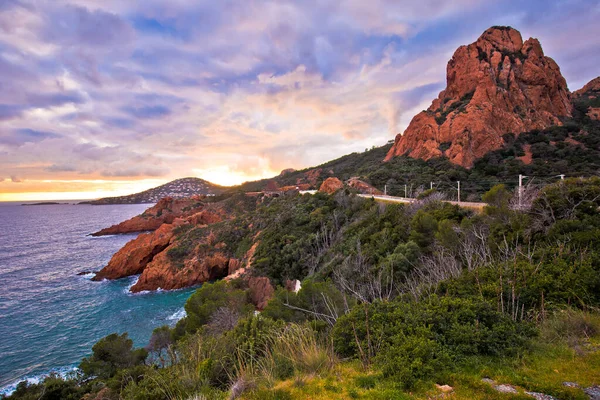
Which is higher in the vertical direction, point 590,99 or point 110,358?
point 590,99

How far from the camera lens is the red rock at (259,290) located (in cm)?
1788

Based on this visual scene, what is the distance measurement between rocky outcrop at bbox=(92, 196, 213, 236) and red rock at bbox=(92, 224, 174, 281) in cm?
2368

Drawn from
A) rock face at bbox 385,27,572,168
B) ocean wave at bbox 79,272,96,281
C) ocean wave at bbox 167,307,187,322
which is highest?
rock face at bbox 385,27,572,168

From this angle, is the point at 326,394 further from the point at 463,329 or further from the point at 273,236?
the point at 273,236

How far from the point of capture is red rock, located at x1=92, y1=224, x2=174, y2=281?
28.7 meters

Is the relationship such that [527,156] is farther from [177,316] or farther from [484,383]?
[177,316]

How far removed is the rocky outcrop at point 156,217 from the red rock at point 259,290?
4107 centimetres

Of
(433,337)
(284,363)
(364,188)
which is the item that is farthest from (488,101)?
(284,363)

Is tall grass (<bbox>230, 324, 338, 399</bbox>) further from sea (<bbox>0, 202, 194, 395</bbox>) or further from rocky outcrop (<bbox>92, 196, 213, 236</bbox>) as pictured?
rocky outcrop (<bbox>92, 196, 213, 236</bbox>)

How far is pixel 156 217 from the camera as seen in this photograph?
61.6 metres

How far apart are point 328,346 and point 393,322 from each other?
3.96ft

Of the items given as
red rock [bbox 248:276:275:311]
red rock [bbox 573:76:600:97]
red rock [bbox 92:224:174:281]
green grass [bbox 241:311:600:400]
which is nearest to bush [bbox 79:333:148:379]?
green grass [bbox 241:311:600:400]

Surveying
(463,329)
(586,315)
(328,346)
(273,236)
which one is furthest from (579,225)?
(273,236)

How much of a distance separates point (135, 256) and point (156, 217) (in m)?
34.6
